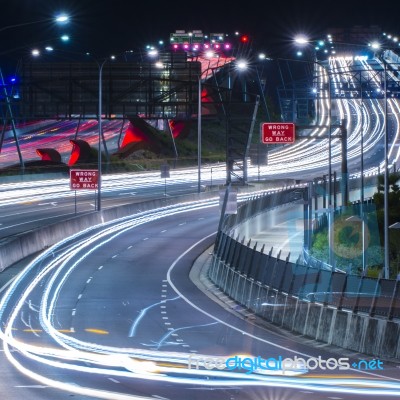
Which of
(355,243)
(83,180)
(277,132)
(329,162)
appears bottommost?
(355,243)

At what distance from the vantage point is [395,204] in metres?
61.7

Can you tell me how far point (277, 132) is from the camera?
212 feet

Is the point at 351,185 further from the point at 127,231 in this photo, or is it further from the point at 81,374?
the point at 81,374

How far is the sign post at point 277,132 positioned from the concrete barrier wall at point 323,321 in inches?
1211

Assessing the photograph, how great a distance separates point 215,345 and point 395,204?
127ft

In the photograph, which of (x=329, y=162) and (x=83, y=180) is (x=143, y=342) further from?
(x=329, y=162)

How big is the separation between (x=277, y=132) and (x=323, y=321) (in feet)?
131

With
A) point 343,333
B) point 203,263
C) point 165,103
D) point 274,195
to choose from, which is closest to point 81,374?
point 343,333

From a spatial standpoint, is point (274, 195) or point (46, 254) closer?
point (46, 254)

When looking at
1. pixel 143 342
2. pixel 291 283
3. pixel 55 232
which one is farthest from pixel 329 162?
pixel 143 342

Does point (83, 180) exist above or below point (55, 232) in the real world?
above

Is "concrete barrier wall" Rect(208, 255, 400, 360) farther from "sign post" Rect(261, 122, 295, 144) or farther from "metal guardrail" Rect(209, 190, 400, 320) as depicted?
"sign post" Rect(261, 122, 295, 144)

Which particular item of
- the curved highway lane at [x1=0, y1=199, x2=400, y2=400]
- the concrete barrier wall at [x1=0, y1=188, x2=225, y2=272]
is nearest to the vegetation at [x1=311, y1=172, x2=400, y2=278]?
the curved highway lane at [x1=0, y1=199, x2=400, y2=400]

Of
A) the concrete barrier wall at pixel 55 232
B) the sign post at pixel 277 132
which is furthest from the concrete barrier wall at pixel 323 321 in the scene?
the sign post at pixel 277 132
